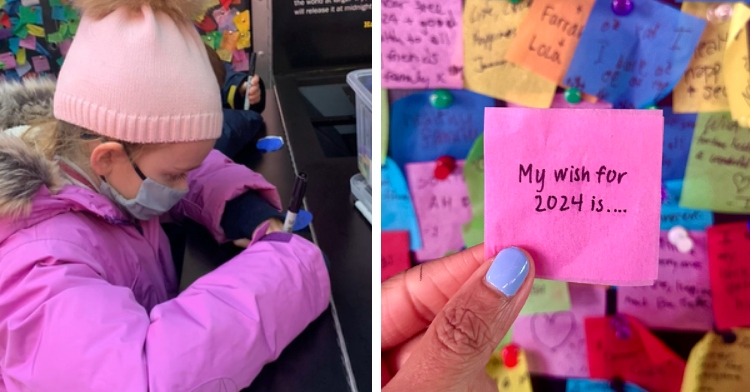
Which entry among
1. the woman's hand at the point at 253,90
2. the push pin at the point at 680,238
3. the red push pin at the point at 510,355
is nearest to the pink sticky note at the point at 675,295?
the push pin at the point at 680,238

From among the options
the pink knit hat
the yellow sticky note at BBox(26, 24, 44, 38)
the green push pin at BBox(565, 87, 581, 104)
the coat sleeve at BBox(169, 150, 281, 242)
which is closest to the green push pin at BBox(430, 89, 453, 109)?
the green push pin at BBox(565, 87, 581, 104)

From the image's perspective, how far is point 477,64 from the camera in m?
0.51

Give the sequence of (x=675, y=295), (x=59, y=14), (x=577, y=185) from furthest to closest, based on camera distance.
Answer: (x=59, y=14) < (x=675, y=295) < (x=577, y=185)

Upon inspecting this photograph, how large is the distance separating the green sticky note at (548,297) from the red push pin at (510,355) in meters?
0.05

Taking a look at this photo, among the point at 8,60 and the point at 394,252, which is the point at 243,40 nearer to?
the point at 8,60

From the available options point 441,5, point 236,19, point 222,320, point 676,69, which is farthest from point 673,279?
point 236,19

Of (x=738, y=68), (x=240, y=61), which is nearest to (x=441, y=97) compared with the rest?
(x=738, y=68)

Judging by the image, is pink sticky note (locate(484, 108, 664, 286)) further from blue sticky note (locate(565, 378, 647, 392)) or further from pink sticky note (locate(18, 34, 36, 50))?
pink sticky note (locate(18, 34, 36, 50))

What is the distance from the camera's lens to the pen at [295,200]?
0.67m

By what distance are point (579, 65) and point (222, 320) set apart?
1.43ft

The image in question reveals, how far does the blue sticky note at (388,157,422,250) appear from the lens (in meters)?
0.55

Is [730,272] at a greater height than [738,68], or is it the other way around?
[738,68]

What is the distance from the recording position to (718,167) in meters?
0.55

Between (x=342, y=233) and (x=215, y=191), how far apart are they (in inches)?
8.4
